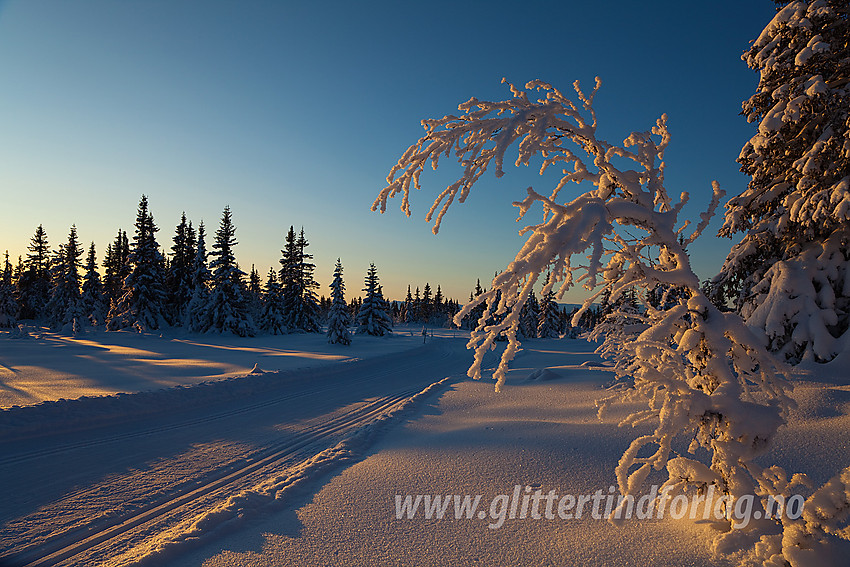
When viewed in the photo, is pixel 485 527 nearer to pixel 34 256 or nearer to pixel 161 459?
pixel 161 459

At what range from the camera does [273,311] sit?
3966 centimetres

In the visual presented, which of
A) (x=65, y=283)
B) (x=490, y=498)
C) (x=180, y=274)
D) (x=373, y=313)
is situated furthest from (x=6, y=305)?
(x=490, y=498)

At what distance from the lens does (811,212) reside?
315 inches

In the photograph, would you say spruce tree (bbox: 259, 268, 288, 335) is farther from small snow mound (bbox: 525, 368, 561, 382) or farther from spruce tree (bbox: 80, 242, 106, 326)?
small snow mound (bbox: 525, 368, 561, 382)

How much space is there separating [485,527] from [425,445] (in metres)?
2.85

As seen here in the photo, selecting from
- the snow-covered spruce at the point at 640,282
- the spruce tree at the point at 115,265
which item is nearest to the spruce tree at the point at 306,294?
the spruce tree at the point at 115,265

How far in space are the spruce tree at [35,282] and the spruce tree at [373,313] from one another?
141 feet

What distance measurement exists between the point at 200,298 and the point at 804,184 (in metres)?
39.7

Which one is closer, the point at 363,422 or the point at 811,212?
the point at 811,212

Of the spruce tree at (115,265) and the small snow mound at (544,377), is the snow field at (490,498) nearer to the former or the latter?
the small snow mound at (544,377)

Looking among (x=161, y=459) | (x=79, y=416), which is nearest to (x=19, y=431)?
(x=79, y=416)

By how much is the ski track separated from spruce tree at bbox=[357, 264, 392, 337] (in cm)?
3230

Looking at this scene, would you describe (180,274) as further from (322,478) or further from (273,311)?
(322,478)

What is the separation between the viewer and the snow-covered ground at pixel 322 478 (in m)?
3.46
